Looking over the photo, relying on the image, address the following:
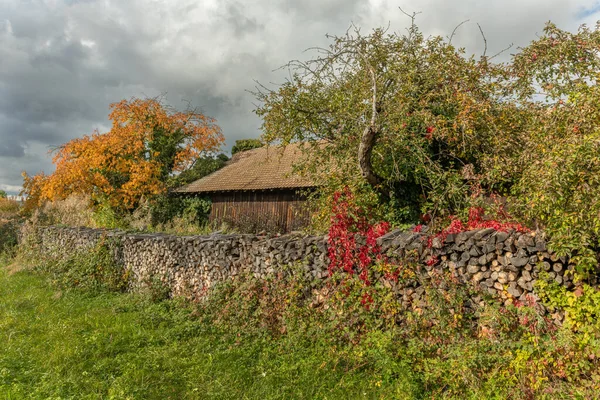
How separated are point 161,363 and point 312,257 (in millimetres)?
2990

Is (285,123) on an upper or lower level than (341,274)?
upper

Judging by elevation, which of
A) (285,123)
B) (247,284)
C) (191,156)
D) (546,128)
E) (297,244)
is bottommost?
(247,284)

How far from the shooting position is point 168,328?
7516 mm

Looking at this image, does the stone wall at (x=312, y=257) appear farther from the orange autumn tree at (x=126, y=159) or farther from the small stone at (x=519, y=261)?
the orange autumn tree at (x=126, y=159)

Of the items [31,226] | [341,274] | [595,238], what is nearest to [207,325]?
[341,274]

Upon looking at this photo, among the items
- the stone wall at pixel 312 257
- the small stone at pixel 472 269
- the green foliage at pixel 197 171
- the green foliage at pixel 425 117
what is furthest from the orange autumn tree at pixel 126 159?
the small stone at pixel 472 269

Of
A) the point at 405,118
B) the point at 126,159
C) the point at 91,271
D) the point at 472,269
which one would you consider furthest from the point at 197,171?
the point at 472,269

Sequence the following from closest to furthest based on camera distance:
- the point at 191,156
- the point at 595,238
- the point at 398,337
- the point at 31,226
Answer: the point at 595,238 < the point at 398,337 < the point at 31,226 < the point at 191,156

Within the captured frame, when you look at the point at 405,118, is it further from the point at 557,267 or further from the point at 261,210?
the point at 261,210

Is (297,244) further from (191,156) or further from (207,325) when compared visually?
(191,156)

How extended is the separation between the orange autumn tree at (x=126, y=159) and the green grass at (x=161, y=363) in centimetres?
1590

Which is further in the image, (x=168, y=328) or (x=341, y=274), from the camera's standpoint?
(x=168, y=328)

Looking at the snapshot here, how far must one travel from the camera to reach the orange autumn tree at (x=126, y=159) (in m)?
23.4

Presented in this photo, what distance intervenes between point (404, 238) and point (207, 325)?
3984mm
